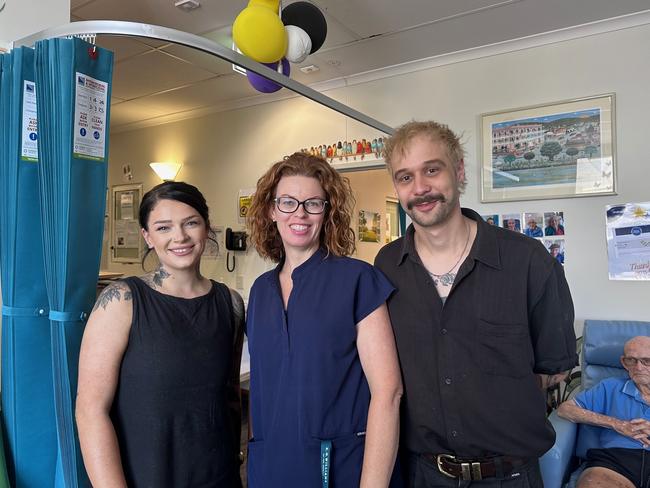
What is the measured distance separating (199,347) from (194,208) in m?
0.37

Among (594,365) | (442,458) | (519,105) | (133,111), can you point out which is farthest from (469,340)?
(133,111)

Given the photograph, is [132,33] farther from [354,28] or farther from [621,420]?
[621,420]

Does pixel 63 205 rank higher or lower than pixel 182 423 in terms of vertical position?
higher

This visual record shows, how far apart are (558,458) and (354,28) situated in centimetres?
245

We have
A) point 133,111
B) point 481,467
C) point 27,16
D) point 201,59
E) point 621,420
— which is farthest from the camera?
point 133,111

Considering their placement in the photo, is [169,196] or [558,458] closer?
[169,196]

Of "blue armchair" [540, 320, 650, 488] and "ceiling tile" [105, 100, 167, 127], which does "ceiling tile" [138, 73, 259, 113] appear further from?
"blue armchair" [540, 320, 650, 488]


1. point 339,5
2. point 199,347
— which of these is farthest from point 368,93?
point 199,347

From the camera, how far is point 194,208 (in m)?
1.29

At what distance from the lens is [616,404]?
2.16 meters

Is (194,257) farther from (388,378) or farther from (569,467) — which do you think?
(569,467)

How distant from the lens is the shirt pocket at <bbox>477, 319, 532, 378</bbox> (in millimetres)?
1250

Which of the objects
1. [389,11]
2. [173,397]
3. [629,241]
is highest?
[389,11]

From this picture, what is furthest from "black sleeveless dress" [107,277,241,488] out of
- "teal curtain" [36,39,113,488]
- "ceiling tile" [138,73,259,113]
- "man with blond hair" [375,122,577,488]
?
"ceiling tile" [138,73,259,113]
